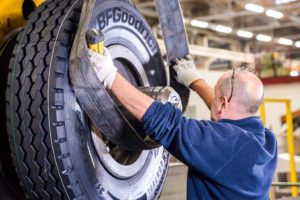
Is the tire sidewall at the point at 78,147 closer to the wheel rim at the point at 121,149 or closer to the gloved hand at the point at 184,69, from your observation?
the wheel rim at the point at 121,149

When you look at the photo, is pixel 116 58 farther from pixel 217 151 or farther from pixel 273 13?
pixel 273 13

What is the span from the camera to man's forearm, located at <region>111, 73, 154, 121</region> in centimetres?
153

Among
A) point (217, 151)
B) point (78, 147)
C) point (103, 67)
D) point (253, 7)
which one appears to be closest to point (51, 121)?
point (78, 147)

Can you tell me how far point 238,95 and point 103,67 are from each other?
666 millimetres

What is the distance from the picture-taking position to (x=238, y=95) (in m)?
1.88

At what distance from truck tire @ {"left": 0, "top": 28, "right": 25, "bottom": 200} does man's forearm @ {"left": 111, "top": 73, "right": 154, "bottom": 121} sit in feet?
1.21

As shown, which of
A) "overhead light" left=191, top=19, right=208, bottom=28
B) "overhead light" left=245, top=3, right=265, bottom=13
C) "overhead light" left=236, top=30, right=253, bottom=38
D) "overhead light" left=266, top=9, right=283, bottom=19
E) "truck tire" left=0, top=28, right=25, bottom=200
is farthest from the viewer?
"overhead light" left=236, top=30, right=253, bottom=38

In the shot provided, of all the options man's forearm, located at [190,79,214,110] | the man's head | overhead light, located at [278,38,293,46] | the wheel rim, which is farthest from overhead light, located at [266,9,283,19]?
the wheel rim

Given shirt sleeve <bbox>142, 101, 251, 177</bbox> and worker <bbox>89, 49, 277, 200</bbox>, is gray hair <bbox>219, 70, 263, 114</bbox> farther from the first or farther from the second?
shirt sleeve <bbox>142, 101, 251, 177</bbox>

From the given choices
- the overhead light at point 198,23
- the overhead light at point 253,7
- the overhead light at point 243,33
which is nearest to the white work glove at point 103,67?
the overhead light at point 253,7

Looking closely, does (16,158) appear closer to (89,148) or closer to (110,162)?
(89,148)

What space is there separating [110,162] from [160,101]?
0.28m

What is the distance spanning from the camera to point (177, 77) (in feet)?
7.06

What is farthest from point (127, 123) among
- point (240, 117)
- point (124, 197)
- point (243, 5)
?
point (243, 5)
